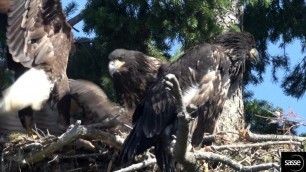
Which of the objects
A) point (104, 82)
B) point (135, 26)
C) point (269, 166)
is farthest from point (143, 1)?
point (269, 166)

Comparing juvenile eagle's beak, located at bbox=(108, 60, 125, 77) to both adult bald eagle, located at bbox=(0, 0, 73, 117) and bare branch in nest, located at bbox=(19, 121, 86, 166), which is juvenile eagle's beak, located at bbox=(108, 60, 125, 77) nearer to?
adult bald eagle, located at bbox=(0, 0, 73, 117)

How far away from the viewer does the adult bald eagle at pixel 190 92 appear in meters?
10.4

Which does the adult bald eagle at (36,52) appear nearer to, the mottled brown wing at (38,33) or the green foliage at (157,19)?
the mottled brown wing at (38,33)

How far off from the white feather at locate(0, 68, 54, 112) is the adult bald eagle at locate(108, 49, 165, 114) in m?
0.74

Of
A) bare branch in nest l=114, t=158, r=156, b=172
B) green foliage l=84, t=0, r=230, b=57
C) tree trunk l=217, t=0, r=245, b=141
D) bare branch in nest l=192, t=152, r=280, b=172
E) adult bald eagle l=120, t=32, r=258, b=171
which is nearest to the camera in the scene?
bare branch in nest l=192, t=152, r=280, b=172

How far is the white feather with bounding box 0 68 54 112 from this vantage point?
1120cm

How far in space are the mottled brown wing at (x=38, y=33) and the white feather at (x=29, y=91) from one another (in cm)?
13

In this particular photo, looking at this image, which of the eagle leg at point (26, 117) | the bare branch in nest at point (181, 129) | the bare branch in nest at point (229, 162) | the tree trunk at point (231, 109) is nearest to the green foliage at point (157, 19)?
the tree trunk at point (231, 109)

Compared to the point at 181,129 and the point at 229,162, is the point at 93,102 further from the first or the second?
the point at 181,129

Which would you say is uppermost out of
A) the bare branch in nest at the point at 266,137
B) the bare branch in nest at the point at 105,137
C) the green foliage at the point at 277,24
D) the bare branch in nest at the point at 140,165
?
the green foliage at the point at 277,24

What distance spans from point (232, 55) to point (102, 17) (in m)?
1.55

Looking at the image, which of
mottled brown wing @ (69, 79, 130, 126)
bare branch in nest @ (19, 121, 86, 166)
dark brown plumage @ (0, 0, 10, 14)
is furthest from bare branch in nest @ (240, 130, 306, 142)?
dark brown plumage @ (0, 0, 10, 14)

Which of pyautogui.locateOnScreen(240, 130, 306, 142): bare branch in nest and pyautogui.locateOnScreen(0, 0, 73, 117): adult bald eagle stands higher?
pyautogui.locateOnScreen(0, 0, 73, 117): adult bald eagle

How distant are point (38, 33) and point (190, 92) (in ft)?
5.36
